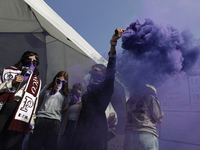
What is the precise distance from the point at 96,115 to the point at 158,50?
933 millimetres

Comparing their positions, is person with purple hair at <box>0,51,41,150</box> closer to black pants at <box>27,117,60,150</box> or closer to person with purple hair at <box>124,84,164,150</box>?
black pants at <box>27,117,60,150</box>

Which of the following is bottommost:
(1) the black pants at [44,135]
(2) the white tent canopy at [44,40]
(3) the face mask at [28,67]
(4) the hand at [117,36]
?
(1) the black pants at [44,135]

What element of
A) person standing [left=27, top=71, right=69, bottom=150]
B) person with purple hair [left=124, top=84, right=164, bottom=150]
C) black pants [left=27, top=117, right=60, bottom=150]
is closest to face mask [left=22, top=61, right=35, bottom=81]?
person standing [left=27, top=71, right=69, bottom=150]

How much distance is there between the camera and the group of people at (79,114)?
4.23 feet

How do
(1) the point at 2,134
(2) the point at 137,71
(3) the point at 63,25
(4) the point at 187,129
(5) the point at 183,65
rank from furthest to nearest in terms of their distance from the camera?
1. (3) the point at 63,25
2. (4) the point at 187,129
3. (2) the point at 137,71
4. (5) the point at 183,65
5. (1) the point at 2,134

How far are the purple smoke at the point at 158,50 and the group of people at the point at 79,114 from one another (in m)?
0.23

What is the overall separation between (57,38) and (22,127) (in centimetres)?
231

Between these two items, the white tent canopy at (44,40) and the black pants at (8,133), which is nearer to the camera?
the black pants at (8,133)

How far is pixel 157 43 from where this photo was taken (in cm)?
154

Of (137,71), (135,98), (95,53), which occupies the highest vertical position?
(95,53)

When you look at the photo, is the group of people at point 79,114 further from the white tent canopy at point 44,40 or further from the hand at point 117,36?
the white tent canopy at point 44,40

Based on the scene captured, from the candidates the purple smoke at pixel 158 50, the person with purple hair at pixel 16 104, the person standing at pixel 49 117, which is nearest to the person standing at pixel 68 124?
the person standing at pixel 49 117

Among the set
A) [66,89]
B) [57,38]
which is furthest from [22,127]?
[57,38]

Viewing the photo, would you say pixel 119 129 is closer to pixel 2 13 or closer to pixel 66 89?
pixel 66 89
